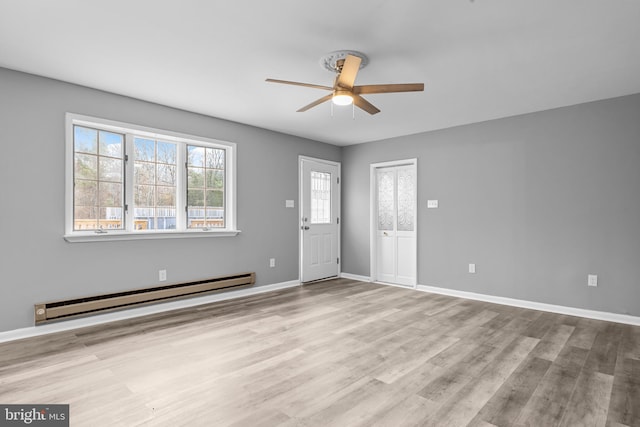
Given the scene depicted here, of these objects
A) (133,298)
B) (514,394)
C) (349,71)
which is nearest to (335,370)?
(514,394)

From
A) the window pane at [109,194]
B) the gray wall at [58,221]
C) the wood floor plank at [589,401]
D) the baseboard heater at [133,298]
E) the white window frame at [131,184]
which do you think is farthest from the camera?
the window pane at [109,194]

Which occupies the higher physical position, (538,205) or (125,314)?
(538,205)

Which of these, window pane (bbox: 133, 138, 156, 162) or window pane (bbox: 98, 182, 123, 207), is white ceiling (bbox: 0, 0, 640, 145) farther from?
window pane (bbox: 98, 182, 123, 207)

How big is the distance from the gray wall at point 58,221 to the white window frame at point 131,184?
0.21 feet

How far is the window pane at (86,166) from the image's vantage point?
3.72 metres

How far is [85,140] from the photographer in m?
3.78

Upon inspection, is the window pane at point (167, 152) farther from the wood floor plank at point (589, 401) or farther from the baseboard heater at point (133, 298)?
the wood floor plank at point (589, 401)

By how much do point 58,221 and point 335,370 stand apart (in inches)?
123

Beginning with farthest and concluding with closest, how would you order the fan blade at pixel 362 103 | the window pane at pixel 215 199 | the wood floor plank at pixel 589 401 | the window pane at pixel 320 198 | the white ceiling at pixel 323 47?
the window pane at pixel 320 198 → the window pane at pixel 215 199 → the fan blade at pixel 362 103 → the white ceiling at pixel 323 47 → the wood floor plank at pixel 589 401

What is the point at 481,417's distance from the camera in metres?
2.03

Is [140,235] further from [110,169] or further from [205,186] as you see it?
[205,186]

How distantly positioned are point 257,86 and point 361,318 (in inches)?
111

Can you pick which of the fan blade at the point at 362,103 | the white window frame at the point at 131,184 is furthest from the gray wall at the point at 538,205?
the white window frame at the point at 131,184

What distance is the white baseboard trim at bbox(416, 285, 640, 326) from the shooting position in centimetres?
389
